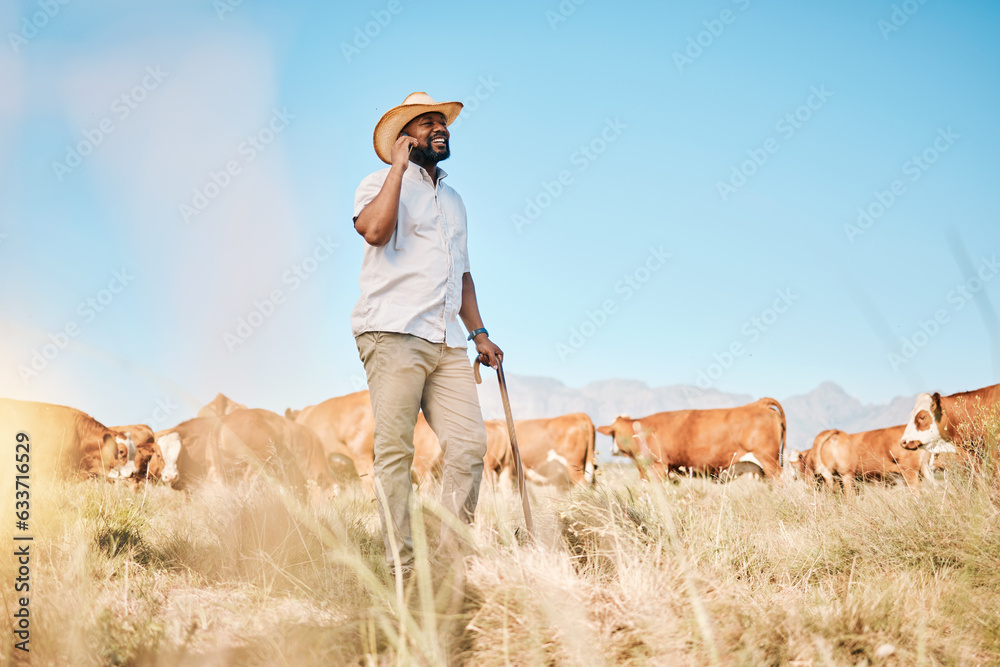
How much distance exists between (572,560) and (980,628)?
62.9 inches

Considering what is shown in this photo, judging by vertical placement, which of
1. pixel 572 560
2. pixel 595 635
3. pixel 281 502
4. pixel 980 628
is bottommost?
pixel 980 628

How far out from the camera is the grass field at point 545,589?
2355 millimetres

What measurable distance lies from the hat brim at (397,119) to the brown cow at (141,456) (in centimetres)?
894

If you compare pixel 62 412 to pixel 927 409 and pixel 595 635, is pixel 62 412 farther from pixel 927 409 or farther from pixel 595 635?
pixel 927 409

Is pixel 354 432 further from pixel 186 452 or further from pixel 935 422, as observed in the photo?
pixel 935 422

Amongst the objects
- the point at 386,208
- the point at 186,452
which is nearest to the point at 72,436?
the point at 186,452

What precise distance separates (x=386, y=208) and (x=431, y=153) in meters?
0.62

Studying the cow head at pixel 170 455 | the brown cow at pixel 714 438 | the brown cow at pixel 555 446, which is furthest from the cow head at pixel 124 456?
the brown cow at pixel 714 438

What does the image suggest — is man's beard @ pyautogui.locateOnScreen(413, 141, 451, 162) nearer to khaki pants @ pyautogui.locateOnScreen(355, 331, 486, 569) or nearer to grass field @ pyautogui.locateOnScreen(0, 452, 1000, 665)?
khaki pants @ pyautogui.locateOnScreen(355, 331, 486, 569)

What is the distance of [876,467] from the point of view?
10.8 meters

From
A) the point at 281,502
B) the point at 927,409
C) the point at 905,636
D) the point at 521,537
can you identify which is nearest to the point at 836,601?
the point at 905,636

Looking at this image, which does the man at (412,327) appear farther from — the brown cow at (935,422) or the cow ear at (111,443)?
the cow ear at (111,443)

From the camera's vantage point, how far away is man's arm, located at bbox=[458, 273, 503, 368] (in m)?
3.89

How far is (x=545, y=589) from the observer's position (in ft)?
8.36
